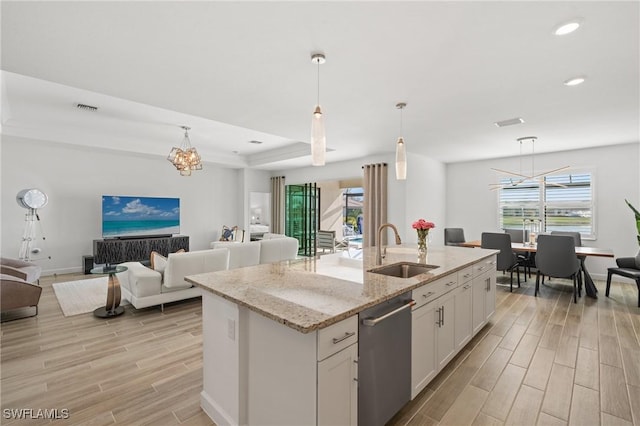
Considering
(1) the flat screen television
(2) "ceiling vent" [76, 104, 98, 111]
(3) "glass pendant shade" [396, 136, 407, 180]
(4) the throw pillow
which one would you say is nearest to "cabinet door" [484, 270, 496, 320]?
(3) "glass pendant shade" [396, 136, 407, 180]

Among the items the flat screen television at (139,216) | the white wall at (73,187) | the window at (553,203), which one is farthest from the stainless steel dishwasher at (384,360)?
the white wall at (73,187)

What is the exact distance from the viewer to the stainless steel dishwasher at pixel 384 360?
1.59 meters

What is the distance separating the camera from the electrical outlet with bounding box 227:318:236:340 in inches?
68.1

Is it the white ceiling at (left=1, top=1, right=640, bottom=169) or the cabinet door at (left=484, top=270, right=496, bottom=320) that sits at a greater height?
the white ceiling at (left=1, top=1, right=640, bottom=169)

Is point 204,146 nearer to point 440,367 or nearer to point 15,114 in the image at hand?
point 15,114

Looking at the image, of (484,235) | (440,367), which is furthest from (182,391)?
(484,235)

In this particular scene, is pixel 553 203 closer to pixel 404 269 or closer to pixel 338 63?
pixel 404 269

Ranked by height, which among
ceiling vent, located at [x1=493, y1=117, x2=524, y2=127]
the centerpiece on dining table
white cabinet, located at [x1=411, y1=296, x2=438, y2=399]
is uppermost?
ceiling vent, located at [x1=493, y1=117, x2=524, y2=127]

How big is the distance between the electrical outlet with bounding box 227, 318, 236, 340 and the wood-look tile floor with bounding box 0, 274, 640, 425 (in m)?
0.67

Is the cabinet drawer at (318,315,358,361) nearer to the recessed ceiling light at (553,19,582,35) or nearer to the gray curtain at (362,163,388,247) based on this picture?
the recessed ceiling light at (553,19,582,35)

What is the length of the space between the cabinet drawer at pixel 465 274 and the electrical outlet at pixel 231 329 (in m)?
2.00

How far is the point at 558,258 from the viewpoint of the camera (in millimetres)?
4367

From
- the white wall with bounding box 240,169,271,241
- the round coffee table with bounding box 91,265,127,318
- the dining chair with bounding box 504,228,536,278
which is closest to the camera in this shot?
the round coffee table with bounding box 91,265,127,318

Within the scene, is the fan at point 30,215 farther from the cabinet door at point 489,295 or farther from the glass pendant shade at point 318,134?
the cabinet door at point 489,295
